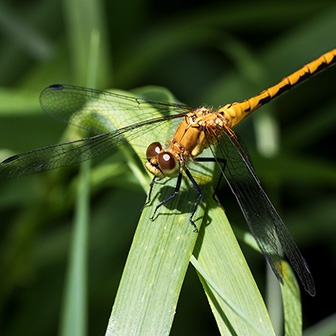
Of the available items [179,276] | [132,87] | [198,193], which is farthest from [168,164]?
[132,87]

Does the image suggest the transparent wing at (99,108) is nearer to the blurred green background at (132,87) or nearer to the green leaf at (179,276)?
the blurred green background at (132,87)

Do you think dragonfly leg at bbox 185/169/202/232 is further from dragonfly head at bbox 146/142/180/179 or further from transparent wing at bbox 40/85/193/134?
transparent wing at bbox 40/85/193/134

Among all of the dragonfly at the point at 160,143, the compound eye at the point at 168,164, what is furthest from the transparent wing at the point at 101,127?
the compound eye at the point at 168,164

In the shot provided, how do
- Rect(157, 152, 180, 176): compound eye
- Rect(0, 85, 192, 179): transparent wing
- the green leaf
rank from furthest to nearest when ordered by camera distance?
Rect(0, 85, 192, 179): transparent wing, Rect(157, 152, 180, 176): compound eye, the green leaf

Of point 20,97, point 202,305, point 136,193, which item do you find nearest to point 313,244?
point 202,305

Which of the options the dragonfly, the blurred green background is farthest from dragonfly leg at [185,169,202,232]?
the blurred green background

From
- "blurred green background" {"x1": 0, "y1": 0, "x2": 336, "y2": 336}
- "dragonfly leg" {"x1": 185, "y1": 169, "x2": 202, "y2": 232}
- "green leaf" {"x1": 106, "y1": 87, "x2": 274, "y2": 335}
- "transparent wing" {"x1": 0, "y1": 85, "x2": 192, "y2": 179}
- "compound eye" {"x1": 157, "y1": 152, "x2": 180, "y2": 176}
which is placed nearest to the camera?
"green leaf" {"x1": 106, "y1": 87, "x2": 274, "y2": 335}
